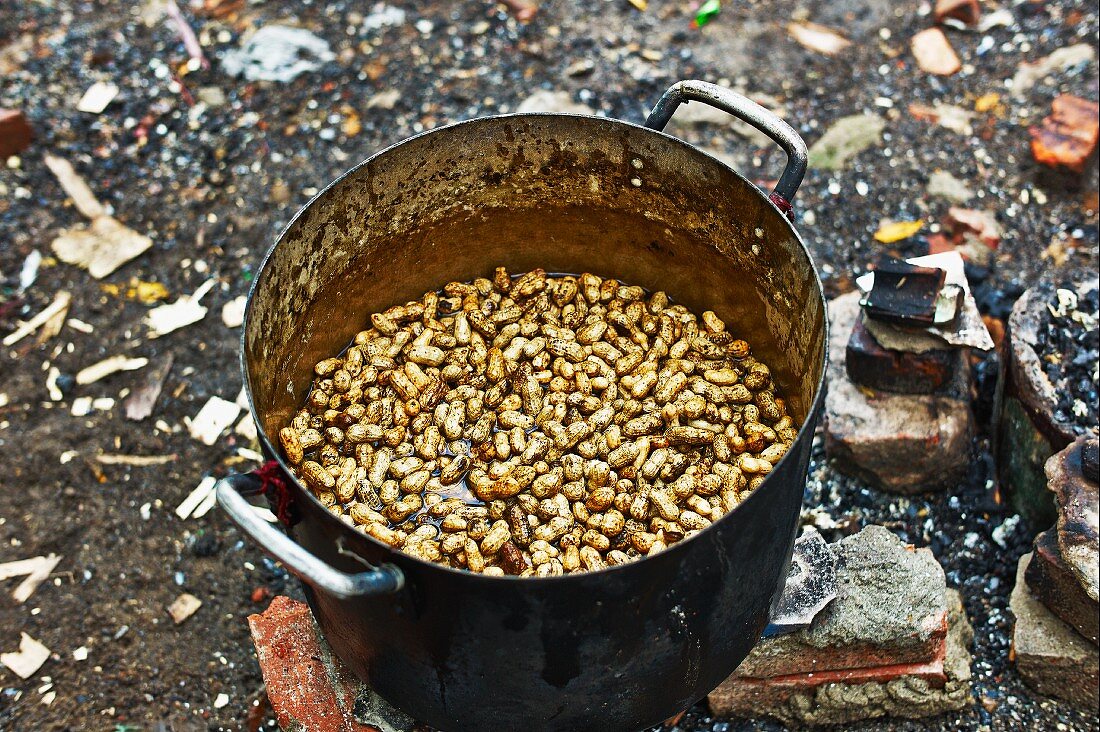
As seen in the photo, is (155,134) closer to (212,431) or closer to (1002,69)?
(212,431)

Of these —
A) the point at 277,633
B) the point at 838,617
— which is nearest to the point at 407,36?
the point at 277,633

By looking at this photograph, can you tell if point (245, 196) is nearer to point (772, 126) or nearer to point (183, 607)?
point (183, 607)

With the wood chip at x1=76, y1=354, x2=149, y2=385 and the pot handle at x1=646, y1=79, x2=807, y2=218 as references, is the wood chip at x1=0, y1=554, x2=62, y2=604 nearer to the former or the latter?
the wood chip at x1=76, y1=354, x2=149, y2=385

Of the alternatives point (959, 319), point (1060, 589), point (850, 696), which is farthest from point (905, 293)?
point (850, 696)

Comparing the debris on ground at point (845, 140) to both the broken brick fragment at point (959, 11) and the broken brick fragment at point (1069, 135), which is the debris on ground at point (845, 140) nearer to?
the broken brick fragment at point (1069, 135)

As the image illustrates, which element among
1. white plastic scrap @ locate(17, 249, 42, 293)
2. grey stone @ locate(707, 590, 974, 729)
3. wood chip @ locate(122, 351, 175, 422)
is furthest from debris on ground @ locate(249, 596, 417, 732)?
white plastic scrap @ locate(17, 249, 42, 293)
